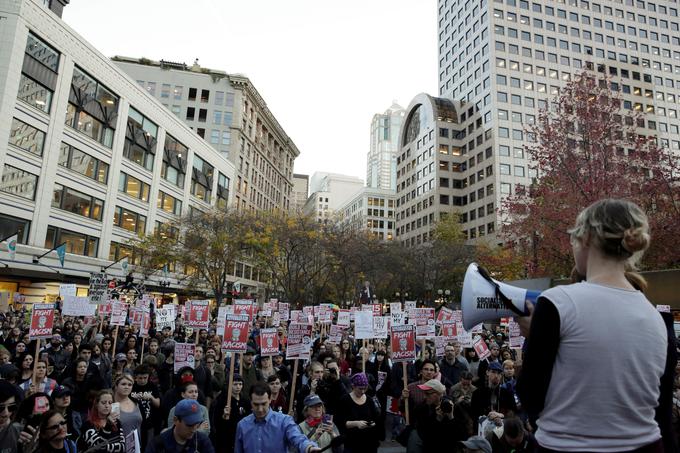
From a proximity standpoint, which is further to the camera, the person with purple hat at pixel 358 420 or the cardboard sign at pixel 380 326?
the cardboard sign at pixel 380 326

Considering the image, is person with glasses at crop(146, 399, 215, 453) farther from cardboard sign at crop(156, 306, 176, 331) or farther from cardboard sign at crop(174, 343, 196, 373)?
cardboard sign at crop(156, 306, 176, 331)

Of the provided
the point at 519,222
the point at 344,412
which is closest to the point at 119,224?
the point at 519,222

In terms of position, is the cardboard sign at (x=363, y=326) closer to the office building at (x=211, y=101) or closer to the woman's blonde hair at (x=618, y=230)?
the woman's blonde hair at (x=618, y=230)

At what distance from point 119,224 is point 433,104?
64658 mm

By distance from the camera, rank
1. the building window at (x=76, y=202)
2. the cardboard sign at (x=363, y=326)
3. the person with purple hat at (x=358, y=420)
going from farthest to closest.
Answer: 1. the building window at (x=76, y=202)
2. the cardboard sign at (x=363, y=326)
3. the person with purple hat at (x=358, y=420)

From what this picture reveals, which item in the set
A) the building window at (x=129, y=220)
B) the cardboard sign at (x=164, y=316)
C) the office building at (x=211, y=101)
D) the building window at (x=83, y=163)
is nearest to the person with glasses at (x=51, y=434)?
the cardboard sign at (x=164, y=316)

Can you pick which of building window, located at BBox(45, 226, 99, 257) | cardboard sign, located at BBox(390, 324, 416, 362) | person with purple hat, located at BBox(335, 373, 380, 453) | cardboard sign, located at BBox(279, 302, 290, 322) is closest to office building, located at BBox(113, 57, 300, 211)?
building window, located at BBox(45, 226, 99, 257)

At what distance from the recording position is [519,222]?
78.9ft

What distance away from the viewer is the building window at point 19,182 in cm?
3059

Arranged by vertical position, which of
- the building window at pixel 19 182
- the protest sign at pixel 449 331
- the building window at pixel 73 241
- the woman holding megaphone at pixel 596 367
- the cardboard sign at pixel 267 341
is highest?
the building window at pixel 19 182

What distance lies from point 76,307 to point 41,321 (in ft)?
17.3

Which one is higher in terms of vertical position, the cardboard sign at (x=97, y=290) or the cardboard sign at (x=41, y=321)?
the cardboard sign at (x=97, y=290)

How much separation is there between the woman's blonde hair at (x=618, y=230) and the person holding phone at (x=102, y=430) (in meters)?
5.37

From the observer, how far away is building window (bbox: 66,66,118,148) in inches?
1446
